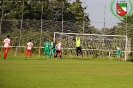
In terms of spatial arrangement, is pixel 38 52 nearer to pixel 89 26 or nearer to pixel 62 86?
pixel 89 26

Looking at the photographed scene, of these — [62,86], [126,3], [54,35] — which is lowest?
[62,86]

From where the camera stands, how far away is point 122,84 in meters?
13.1

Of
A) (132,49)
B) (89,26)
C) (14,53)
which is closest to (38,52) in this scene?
(14,53)

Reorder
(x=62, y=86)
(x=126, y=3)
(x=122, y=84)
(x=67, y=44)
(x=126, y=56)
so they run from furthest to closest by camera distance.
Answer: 1. (x=126, y=3)
2. (x=67, y=44)
3. (x=126, y=56)
4. (x=122, y=84)
5. (x=62, y=86)

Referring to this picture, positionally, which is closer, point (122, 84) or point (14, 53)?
point (122, 84)

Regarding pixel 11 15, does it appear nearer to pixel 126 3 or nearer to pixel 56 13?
pixel 56 13

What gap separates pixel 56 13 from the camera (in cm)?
4969

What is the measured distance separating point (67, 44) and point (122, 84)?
30248mm

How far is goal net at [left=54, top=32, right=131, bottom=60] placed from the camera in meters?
41.3

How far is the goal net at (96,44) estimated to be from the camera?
4128 centimetres

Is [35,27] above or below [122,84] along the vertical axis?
above

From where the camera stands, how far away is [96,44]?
140 feet

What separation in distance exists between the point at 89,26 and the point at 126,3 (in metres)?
6.04


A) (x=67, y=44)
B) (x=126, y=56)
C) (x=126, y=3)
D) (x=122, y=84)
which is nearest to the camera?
(x=122, y=84)
